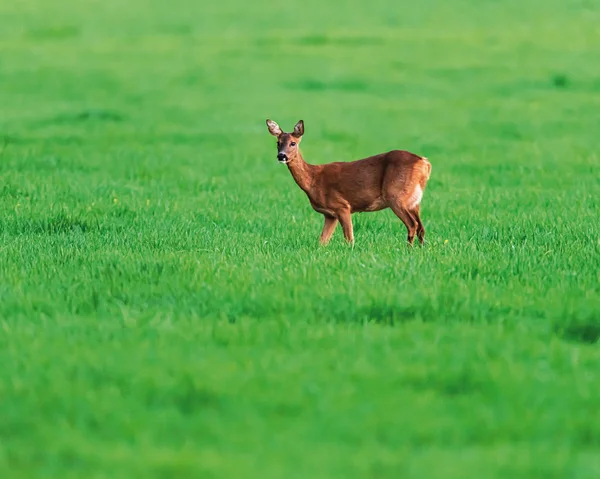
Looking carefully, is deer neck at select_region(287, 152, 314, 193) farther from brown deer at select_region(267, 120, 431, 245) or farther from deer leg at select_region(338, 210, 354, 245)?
deer leg at select_region(338, 210, 354, 245)

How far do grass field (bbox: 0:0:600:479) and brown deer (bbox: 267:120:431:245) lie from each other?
299 mm

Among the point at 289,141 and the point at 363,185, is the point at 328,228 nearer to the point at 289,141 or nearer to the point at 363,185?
the point at 363,185

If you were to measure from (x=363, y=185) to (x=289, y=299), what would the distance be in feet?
11.9

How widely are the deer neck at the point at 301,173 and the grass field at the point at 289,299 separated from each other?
0.60 metres

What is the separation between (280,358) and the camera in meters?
6.86

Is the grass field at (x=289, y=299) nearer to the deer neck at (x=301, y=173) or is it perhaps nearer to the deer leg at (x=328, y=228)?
the deer leg at (x=328, y=228)

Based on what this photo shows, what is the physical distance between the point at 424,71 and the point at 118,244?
64.5 ft

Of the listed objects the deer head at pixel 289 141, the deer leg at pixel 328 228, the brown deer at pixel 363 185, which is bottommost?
the deer leg at pixel 328 228

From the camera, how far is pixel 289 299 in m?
8.29

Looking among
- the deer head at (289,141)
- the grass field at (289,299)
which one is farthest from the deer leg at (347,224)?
the deer head at (289,141)

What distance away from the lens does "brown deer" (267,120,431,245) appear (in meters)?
11.7

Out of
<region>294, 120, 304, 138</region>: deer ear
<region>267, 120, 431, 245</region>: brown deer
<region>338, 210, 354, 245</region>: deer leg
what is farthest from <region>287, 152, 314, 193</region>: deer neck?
<region>338, 210, 354, 245</region>: deer leg

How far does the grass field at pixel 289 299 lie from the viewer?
5.60 metres

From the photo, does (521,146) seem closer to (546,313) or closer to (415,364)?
(546,313)
